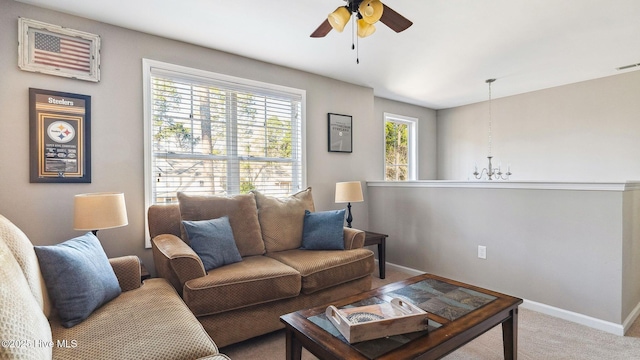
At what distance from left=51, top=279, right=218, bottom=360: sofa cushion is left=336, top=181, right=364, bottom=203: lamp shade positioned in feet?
7.16

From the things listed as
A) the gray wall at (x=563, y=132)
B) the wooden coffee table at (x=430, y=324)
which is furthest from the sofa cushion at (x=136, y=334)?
the gray wall at (x=563, y=132)

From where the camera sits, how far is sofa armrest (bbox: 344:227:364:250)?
2898mm

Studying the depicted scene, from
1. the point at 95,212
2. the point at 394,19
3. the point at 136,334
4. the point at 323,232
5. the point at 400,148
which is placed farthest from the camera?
the point at 400,148

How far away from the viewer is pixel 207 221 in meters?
2.46

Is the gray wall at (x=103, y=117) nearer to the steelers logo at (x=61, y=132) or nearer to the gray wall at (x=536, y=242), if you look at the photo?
the steelers logo at (x=61, y=132)

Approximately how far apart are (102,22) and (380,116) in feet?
11.8

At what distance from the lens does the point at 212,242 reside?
2.31 metres

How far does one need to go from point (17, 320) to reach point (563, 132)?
5.32 meters

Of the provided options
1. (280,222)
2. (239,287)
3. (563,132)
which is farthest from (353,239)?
(563,132)

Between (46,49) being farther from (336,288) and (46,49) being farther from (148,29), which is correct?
(336,288)

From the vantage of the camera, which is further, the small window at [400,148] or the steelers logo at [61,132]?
the small window at [400,148]

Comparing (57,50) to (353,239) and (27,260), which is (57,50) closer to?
(27,260)

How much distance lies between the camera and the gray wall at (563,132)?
3592 mm

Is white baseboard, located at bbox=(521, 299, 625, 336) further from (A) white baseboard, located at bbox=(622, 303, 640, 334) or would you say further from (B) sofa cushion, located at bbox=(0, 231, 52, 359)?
(B) sofa cushion, located at bbox=(0, 231, 52, 359)
